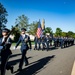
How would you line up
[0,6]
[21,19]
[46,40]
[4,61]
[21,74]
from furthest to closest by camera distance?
[21,19]
[0,6]
[46,40]
[21,74]
[4,61]

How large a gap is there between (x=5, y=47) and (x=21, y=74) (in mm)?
1468

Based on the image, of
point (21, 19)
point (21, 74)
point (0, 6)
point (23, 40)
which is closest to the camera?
point (21, 74)

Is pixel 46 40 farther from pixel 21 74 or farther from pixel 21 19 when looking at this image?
pixel 21 19

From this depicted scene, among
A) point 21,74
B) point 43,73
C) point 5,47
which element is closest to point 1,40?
point 5,47

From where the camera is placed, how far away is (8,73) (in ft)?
25.2

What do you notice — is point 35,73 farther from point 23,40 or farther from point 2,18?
point 2,18

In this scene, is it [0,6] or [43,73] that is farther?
[0,6]

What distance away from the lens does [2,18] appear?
75500 mm

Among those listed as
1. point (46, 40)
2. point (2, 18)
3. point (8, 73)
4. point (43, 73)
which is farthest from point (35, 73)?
point (2, 18)

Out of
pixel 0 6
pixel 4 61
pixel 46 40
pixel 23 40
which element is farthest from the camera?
pixel 0 6

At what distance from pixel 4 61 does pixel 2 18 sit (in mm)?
70606

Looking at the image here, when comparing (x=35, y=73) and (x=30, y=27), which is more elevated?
(x=30, y=27)

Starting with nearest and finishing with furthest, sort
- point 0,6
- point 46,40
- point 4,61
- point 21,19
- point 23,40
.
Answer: point 4,61 < point 23,40 < point 46,40 < point 0,6 < point 21,19

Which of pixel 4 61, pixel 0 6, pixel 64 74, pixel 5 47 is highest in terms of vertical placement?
pixel 0 6
